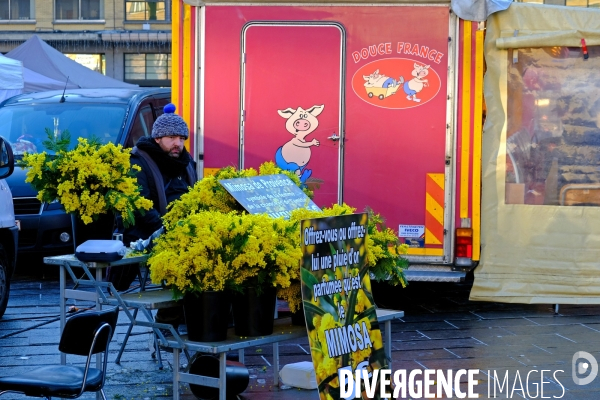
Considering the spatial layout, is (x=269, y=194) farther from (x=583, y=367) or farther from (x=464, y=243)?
(x=464, y=243)

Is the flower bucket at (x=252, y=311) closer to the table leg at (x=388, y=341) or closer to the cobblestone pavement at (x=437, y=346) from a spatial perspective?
the table leg at (x=388, y=341)

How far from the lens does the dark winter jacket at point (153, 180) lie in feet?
22.0

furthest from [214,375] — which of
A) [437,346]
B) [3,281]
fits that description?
[3,281]

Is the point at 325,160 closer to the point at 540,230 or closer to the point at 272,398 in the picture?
the point at 540,230

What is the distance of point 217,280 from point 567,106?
194 inches

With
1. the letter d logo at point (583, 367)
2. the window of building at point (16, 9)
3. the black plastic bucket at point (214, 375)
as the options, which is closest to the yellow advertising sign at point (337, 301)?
the black plastic bucket at point (214, 375)

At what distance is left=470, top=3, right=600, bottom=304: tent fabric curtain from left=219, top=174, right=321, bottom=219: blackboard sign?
3062mm

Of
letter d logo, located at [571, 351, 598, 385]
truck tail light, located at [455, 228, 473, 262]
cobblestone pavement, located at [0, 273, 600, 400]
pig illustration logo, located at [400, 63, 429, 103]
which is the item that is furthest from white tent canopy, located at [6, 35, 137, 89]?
letter d logo, located at [571, 351, 598, 385]

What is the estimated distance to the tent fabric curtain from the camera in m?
8.63

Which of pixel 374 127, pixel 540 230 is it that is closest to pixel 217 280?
pixel 374 127

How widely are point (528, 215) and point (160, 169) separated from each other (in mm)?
3588

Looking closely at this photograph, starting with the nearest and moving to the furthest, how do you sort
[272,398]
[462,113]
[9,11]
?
1. [272,398]
2. [462,113]
3. [9,11]

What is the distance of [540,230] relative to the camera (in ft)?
28.9

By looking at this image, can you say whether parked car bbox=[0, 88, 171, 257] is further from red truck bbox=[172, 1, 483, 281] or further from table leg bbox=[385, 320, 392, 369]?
table leg bbox=[385, 320, 392, 369]
